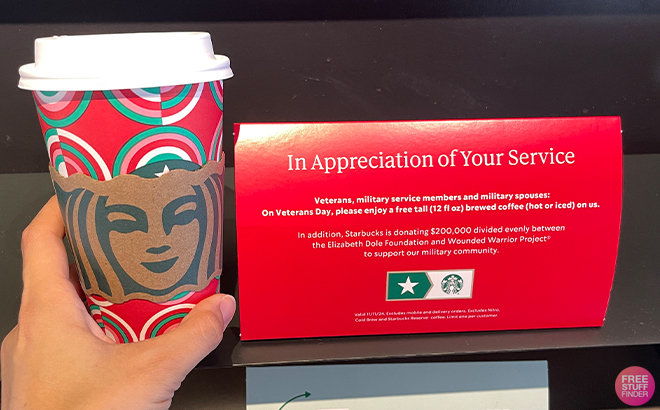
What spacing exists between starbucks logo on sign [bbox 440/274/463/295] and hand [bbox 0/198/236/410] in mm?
265

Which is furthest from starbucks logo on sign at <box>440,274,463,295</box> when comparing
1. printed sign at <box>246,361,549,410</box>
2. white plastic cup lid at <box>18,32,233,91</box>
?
white plastic cup lid at <box>18,32,233,91</box>

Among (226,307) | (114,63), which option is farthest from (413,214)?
(114,63)

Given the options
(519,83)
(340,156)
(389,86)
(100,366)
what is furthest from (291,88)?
(100,366)

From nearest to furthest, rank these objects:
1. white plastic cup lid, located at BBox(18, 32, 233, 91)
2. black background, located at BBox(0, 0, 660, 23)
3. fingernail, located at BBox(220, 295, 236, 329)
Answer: white plastic cup lid, located at BBox(18, 32, 233, 91) → fingernail, located at BBox(220, 295, 236, 329) → black background, located at BBox(0, 0, 660, 23)

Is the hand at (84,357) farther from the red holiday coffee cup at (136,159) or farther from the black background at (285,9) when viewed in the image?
the black background at (285,9)

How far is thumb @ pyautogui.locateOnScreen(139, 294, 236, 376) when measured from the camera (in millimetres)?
490

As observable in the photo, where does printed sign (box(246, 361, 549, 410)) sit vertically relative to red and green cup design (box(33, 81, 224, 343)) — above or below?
below

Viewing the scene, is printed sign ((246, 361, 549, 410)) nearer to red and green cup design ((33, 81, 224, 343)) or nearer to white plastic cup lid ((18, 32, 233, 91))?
red and green cup design ((33, 81, 224, 343))

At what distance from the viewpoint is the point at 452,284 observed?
0.59 m

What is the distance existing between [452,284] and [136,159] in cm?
40

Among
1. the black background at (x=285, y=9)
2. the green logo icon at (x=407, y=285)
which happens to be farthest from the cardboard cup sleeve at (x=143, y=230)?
the black background at (x=285, y=9)

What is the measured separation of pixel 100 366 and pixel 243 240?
0.65 feet

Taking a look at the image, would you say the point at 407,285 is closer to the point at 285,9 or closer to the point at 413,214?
the point at 413,214

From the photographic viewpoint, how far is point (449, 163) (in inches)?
22.3
